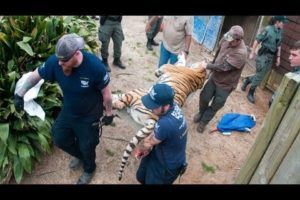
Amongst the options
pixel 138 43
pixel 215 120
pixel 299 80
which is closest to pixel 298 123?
pixel 299 80

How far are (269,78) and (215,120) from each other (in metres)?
2.33

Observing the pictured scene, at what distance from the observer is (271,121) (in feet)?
7.21

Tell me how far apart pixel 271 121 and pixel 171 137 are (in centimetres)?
144

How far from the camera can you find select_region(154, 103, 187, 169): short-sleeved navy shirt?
3453 mm

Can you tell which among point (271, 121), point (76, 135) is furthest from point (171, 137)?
point (271, 121)

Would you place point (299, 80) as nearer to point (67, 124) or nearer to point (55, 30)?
point (67, 124)

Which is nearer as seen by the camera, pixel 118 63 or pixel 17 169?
pixel 17 169

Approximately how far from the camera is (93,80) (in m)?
3.60

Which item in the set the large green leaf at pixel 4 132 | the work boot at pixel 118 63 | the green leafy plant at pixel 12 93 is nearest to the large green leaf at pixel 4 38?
the green leafy plant at pixel 12 93

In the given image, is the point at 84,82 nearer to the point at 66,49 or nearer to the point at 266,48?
the point at 66,49

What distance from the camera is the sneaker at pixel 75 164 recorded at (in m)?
4.82

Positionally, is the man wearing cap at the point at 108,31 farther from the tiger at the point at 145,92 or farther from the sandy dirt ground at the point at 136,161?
the tiger at the point at 145,92

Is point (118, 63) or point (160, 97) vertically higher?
point (160, 97)

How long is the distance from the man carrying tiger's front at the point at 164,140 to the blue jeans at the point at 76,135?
640 millimetres
